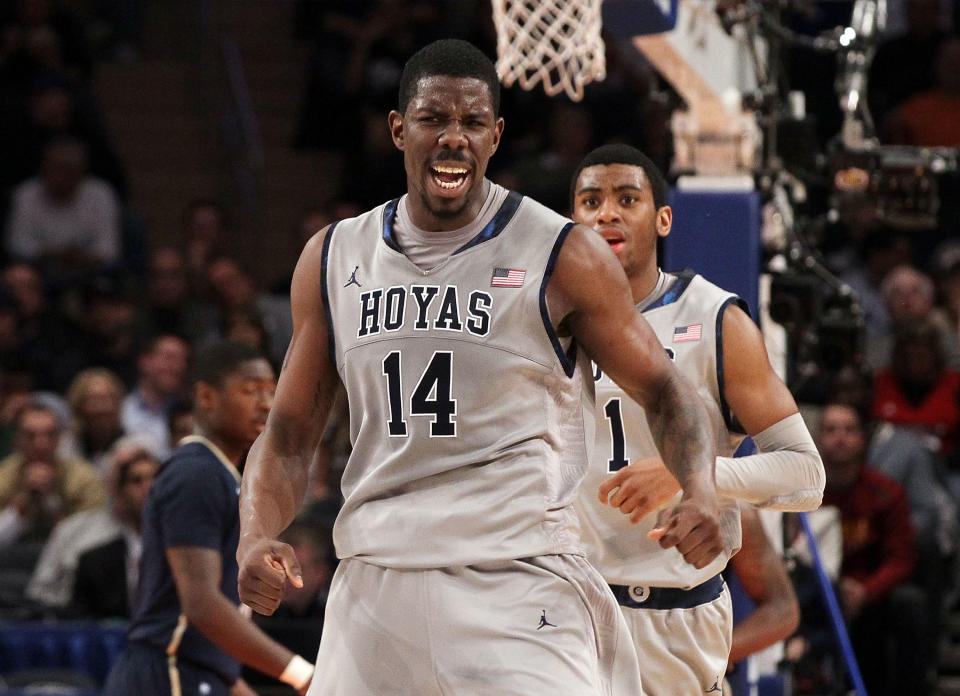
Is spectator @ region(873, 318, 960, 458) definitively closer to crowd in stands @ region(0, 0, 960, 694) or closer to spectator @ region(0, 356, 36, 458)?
crowd in stands @ region(0, 0, 960, 694)

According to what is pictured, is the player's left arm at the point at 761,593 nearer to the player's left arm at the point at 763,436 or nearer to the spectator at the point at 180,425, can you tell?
the player's left arm at the point at 763,436

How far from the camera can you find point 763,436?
4.59 m

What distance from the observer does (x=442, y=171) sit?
358cm

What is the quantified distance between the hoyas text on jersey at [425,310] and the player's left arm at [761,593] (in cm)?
201

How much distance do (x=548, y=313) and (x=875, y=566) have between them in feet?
18.5

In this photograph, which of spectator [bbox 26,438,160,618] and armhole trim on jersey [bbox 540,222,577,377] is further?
spectator [bbox 26,438,160,618]

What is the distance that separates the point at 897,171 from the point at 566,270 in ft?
12.9

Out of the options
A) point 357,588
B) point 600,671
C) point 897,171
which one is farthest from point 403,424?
point 897,171

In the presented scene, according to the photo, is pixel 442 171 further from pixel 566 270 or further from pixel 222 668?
pixel 222 668

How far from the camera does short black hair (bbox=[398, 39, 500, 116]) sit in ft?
11.8

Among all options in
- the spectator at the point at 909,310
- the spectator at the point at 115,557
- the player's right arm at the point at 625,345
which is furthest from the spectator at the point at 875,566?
the player's right arm at the point at 625,345

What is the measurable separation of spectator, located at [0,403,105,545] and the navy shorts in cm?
414

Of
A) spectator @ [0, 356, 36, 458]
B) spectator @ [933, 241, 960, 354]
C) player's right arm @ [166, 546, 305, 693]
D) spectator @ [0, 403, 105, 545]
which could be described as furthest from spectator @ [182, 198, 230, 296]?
player's right arm @ [166, 546, 305, 693]

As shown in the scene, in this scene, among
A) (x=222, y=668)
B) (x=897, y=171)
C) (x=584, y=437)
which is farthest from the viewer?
(x=897, y=171)
